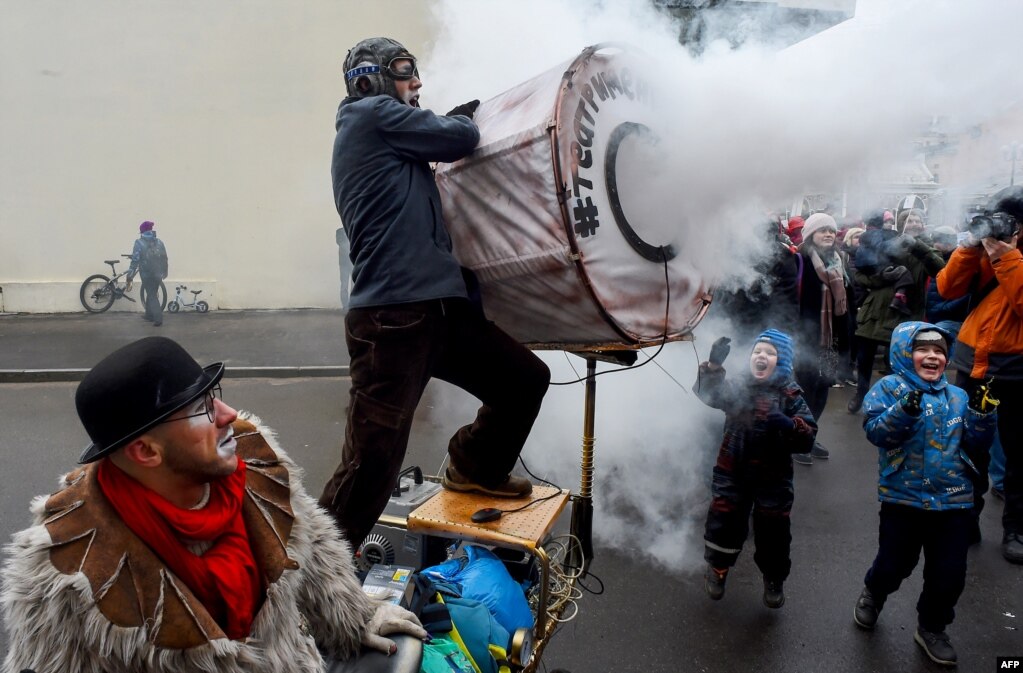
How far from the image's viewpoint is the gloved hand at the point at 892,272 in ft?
19.4

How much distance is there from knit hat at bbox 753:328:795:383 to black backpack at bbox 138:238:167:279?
9.36 m

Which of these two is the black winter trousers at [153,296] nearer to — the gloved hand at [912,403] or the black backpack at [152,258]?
the black backpack at [152,258]

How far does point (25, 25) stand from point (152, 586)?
12.3 metres

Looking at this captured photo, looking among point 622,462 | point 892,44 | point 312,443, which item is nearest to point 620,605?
point 622,462

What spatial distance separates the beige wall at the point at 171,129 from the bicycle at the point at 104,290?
0.21 metres

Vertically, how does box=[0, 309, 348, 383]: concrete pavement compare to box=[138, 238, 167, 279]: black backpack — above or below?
below

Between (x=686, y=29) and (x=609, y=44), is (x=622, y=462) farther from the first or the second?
(x=609, y=44)

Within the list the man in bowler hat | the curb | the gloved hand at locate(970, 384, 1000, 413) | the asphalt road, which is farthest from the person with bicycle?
the gloved hand at locate(970, 384, 1000, 413)

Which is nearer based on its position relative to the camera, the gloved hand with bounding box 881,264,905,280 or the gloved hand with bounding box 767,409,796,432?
the gloved hand with bounding box 767,409,796,432

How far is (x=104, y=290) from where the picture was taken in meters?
11.0

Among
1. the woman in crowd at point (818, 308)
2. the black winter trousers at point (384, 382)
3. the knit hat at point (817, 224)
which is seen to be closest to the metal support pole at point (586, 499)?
the black winter trousers at point (384, 382)

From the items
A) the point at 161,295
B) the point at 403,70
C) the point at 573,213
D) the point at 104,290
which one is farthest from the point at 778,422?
the point at 104,290

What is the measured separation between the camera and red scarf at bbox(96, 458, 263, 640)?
1.39 m

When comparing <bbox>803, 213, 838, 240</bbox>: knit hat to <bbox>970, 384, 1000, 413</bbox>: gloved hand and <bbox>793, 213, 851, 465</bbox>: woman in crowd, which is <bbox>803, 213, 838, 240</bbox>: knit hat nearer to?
<bbox>793, 213, 851, 465</bbox>: woman in crowd
